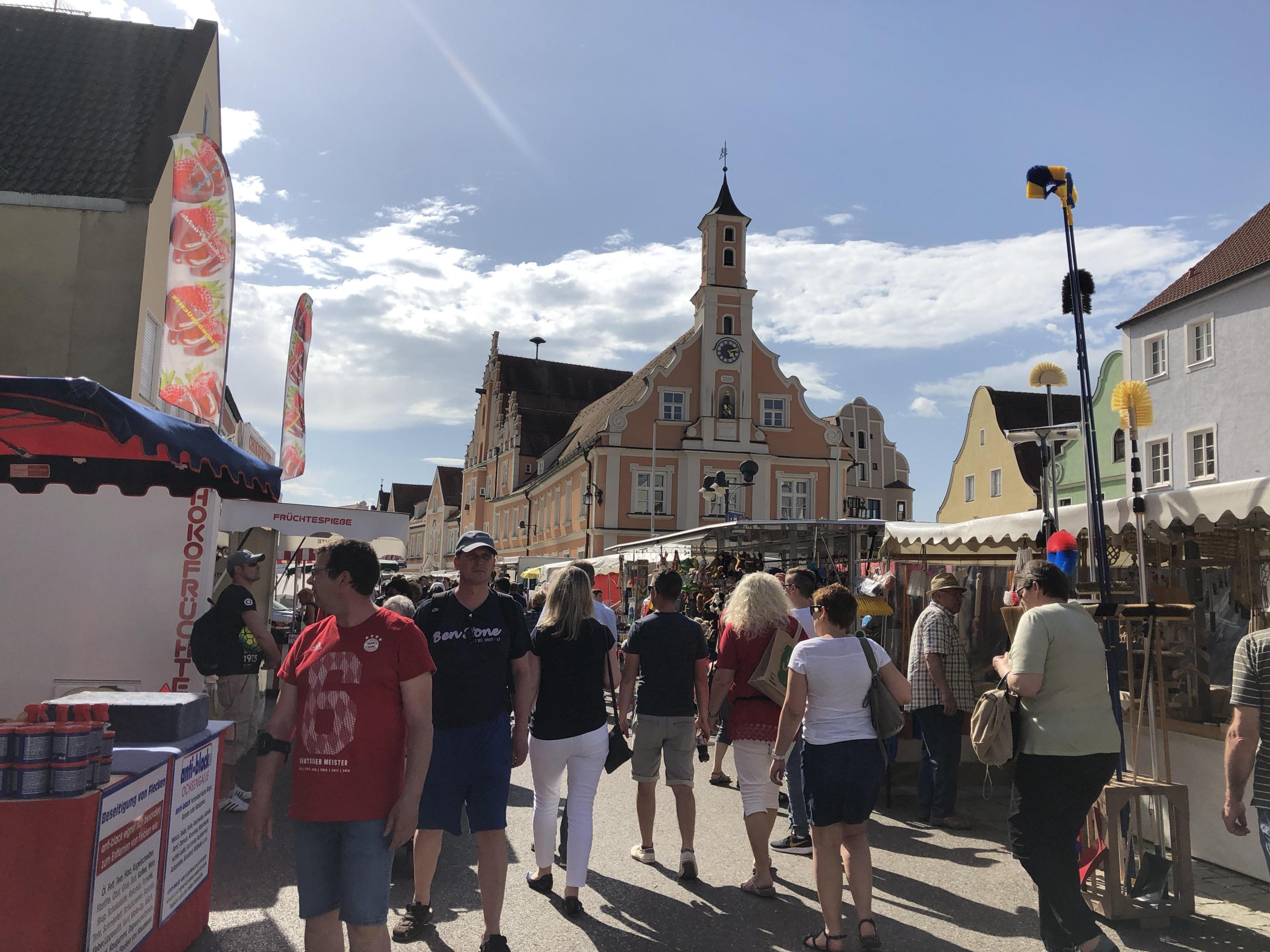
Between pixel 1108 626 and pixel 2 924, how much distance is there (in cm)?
548

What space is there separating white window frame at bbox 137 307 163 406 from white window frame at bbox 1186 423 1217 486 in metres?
25.0

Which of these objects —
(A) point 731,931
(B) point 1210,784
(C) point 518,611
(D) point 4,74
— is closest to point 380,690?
(C) point 518,611

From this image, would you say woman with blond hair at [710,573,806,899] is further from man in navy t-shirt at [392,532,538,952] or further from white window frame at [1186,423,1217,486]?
white window frame at [1186,423,1217,486]

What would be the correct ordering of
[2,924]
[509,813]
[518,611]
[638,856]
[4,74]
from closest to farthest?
[2,924]
[518,611]
[638,856]
[509,813]
[4,74]

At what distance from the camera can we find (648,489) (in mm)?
42156

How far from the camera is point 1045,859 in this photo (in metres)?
4.16

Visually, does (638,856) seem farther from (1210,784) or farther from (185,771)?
(1210,784)

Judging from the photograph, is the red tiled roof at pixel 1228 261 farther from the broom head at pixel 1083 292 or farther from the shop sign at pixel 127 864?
the shop sign at pixel 127 864

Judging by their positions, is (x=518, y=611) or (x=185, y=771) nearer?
(x=185, y=771)

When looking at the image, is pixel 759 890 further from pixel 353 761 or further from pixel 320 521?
pixel 320 521

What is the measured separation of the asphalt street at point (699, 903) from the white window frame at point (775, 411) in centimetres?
3756

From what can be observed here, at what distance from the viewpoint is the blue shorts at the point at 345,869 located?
10.8ft

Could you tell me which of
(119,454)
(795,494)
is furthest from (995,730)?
(795,494)

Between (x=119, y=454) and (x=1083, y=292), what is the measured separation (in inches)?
288
